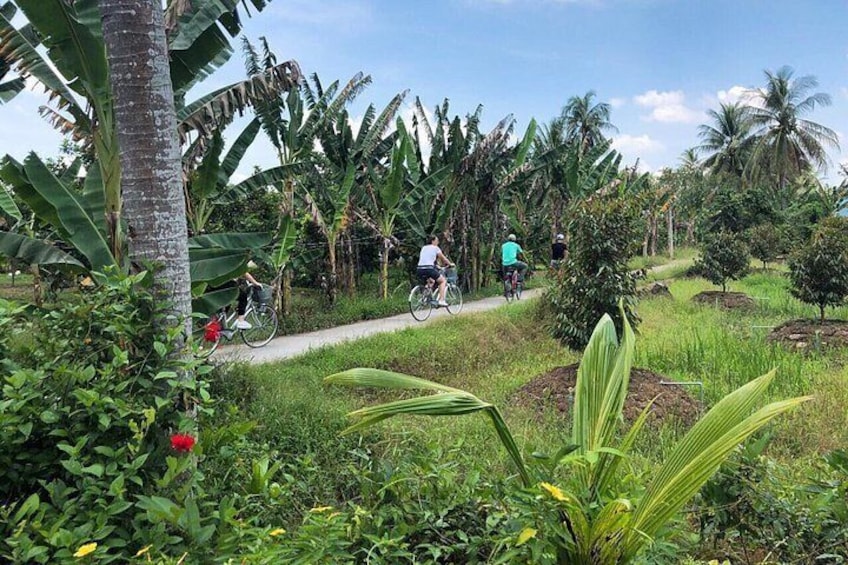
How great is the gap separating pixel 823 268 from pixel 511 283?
20.2 feet

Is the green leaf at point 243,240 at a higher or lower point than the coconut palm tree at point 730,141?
lower

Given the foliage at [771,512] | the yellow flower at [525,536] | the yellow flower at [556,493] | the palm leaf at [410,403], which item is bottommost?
the foliage at [771,512]

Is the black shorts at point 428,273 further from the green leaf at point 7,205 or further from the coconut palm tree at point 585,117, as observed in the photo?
the coconut palm tree at point 585,117

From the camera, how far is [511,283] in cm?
1315

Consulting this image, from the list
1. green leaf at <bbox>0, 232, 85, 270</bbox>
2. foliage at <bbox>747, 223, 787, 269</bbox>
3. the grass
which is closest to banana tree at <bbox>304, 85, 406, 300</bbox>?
the grass

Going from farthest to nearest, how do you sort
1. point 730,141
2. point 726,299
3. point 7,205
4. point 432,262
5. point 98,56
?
point 730,141, point 726,299, point 432,262, point 7,205, point 98,56

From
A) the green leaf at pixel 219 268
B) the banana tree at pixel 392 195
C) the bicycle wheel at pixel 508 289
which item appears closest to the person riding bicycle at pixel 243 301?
the green leaf at pixel 219 268

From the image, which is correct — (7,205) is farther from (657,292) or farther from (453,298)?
(657,292)

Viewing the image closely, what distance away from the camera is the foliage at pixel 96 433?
1565mm

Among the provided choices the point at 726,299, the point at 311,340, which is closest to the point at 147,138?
the point at 311,340

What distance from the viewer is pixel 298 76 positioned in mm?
7652

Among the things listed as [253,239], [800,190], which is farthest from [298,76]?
[800,190]

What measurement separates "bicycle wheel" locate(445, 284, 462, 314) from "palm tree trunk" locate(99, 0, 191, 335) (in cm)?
907

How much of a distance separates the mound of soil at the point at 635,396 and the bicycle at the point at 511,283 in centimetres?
647
